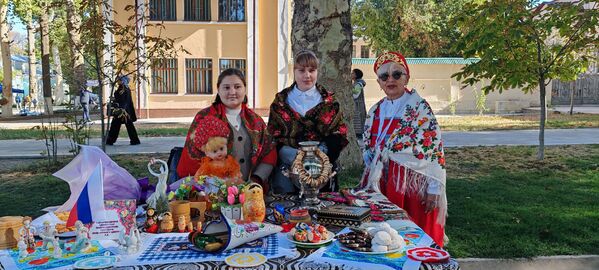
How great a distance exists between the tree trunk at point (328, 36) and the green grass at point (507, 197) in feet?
4.63

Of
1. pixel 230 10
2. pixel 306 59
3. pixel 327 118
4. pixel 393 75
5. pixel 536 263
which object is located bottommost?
pixel 536 263

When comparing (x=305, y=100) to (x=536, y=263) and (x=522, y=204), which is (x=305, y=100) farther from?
(x=522, y=204)

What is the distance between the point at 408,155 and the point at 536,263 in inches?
74.3

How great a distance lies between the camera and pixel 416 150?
311 cm

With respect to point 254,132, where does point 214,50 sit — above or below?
above

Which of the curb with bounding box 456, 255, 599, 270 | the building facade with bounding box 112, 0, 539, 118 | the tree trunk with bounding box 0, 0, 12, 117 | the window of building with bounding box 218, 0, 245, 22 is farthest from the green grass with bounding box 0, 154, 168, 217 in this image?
the tree trunk with bounding box 0, 0, 12, 117

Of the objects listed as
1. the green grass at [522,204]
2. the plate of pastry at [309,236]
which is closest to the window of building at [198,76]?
the green grass at [522,204]

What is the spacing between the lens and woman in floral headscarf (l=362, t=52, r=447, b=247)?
3.12 meters

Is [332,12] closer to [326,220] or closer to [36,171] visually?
[326,220]

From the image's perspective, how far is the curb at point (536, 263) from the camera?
4090 millimetres

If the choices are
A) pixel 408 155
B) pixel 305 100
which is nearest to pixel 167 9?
pixel 305 100

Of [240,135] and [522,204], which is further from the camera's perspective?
[522,204]

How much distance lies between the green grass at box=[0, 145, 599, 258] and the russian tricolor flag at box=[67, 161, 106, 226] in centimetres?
309

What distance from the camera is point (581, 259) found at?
417cm
